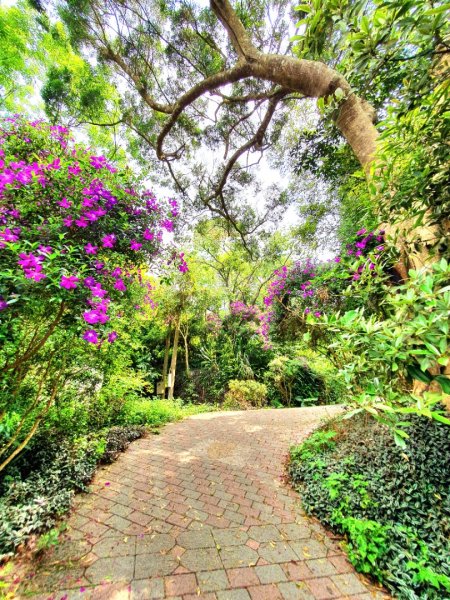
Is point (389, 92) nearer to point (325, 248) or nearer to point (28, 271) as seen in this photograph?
point (325, 248)

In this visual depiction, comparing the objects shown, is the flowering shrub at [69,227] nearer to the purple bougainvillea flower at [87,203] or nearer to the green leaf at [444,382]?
the purple bougainvillea flower at [87,203]

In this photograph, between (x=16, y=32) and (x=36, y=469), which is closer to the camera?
(x=36, y=469)

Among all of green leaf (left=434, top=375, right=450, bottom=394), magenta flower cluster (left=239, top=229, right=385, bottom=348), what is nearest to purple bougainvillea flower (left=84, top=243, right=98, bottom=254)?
green leaf (left=434, top=375, right=450, bottom=394)

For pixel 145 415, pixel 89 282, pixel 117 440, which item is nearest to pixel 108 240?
pixel 89 282

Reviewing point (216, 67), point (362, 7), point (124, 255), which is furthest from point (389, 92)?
point (124, 255)

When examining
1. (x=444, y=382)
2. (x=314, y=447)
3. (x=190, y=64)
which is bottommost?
(x=314, y=447)

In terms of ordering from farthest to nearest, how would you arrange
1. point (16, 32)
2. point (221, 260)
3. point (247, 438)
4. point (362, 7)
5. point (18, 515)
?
point (221, 260)
point (16, 32)
point (247, 438)
point (18, 515)
point (362, 7)

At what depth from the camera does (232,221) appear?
6586mm

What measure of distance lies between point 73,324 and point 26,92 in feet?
32.0

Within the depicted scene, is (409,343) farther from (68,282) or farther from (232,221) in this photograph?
(232,221)

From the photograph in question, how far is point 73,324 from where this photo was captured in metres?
1.74

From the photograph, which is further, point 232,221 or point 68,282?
point 232,221

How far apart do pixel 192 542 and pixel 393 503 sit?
5.34 feet

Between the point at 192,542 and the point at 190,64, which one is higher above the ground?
the point at 190,64
